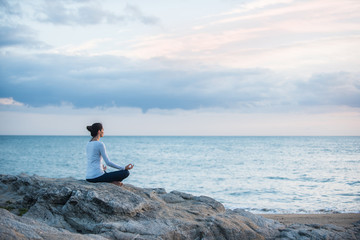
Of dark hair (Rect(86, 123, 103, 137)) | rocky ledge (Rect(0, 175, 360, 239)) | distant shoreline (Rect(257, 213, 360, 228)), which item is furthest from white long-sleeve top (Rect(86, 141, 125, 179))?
distant shoreline (Rect(257, 213, 360, 228))

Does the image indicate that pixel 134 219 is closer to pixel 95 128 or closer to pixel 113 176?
pixel 113 176

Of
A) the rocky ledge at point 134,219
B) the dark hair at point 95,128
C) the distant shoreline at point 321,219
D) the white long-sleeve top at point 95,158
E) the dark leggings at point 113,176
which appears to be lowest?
the distant shoreline at point 321,219

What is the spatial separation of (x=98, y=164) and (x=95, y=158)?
0.21 metres

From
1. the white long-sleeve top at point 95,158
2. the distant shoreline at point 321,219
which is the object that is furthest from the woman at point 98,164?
the distant shoreline at point 321,219

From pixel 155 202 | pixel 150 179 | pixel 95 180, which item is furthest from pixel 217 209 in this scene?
pixel 150 179

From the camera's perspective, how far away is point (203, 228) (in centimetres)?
761

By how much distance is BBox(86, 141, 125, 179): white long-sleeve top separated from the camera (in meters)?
8.69

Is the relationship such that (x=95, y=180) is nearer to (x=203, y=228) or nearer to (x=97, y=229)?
(x=97, y=229)

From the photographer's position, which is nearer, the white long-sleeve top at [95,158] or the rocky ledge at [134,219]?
the rocky ledge at [134,219]

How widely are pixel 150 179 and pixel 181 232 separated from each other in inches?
896

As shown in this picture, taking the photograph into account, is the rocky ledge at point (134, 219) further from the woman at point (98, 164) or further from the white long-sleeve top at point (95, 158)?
the white long-sleeve top at point (95, 158)

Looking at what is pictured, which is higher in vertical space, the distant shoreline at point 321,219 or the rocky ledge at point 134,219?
the rocky ledge at point 134,219

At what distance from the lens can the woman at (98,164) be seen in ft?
28.6

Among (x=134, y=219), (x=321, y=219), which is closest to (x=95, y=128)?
(x=134, y=219)
